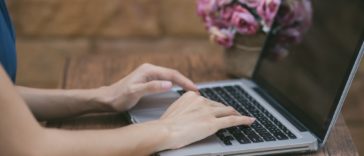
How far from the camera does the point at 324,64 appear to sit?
1104 millimetres

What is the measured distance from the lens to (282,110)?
Result: 3.77 ft

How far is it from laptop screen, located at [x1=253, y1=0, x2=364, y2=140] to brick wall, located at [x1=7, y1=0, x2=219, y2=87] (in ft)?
2.24

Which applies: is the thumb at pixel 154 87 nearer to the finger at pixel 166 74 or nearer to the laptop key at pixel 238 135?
the finger at pixel 166 74

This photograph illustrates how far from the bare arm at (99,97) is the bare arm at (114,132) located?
151 mm

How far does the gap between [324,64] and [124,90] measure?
337 mm

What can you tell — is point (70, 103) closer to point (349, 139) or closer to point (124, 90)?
point (124, 90)

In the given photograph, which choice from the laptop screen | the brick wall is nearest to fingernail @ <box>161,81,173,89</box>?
the laptop screen

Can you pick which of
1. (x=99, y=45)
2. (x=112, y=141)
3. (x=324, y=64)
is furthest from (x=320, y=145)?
(x=99, y=45)

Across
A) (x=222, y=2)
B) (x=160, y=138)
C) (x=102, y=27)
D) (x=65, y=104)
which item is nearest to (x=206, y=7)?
(x=222, y=2)

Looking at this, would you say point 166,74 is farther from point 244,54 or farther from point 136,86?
point 244,54

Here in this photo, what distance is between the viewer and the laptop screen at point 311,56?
103cm

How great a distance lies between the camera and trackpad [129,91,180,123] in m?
1.11

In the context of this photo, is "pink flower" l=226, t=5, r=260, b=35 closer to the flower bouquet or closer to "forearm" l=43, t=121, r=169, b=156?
the flower bouquet

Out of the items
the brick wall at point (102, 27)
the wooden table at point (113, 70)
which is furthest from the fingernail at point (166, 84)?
the brick wall at point (102, 27)
